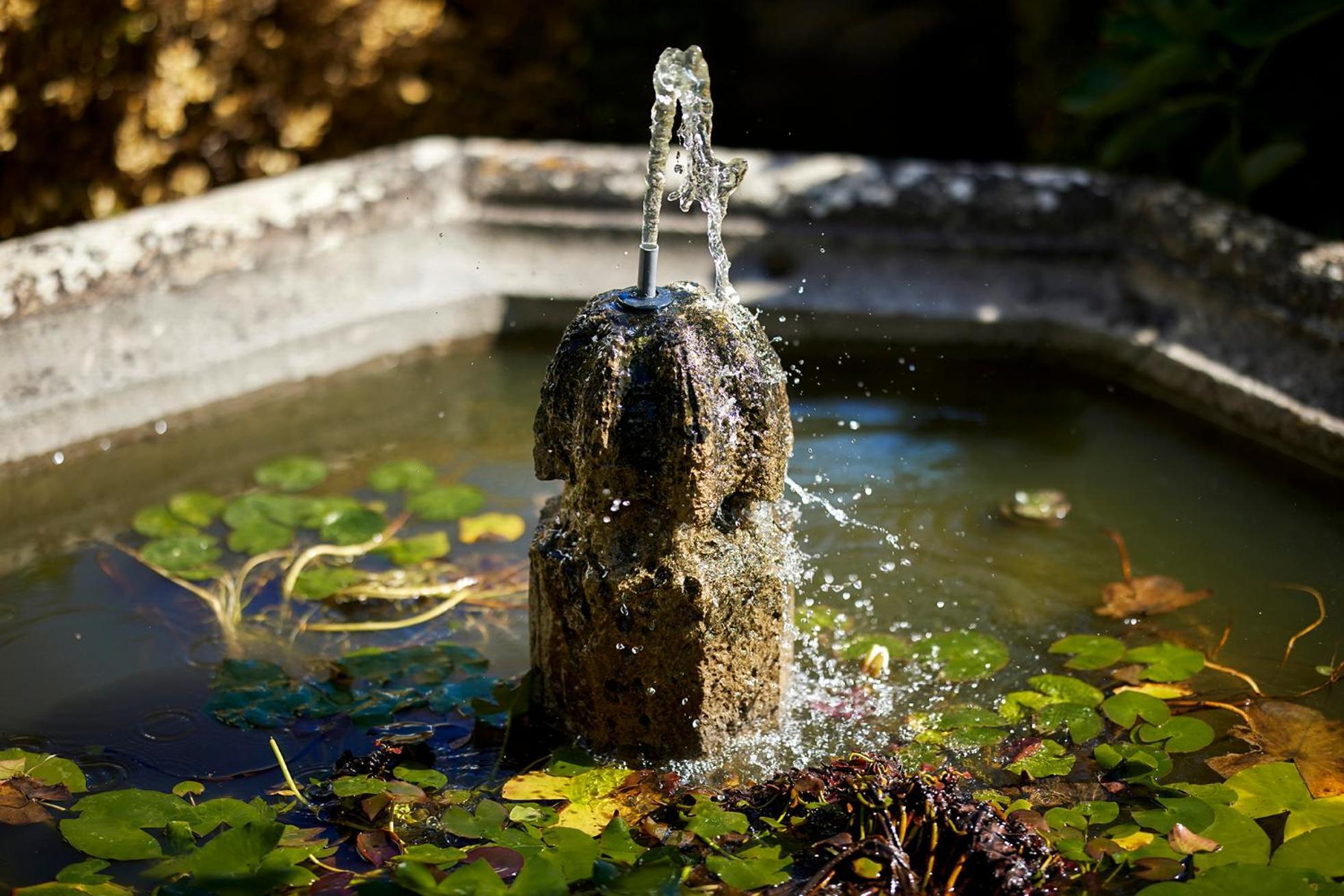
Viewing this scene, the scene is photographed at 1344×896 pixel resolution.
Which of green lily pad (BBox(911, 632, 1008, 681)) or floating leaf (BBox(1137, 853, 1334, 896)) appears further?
green lily pad (BBox(911, 632, 1008, 681))

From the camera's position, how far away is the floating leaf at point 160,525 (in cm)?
295

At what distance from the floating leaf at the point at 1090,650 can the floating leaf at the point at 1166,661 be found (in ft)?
0.09

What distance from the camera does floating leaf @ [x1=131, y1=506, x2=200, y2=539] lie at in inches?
116

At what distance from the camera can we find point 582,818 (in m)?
2.02

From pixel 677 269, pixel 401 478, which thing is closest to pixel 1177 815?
pixel 401 478

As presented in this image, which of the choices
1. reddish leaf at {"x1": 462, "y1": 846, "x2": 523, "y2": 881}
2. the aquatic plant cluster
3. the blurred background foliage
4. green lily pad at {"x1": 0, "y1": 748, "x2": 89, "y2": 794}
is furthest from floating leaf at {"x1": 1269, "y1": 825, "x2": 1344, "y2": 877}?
the blurred background foliage

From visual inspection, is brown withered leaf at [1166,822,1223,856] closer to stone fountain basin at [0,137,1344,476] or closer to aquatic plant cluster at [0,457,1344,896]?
aquatic plant cluster at [0,457,1344,896]

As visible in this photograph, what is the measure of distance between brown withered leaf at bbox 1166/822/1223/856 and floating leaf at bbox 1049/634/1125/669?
0.51 m

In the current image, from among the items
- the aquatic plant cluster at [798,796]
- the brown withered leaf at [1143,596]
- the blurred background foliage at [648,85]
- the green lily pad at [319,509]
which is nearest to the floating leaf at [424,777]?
the aquatic plant cluster at [798,796]

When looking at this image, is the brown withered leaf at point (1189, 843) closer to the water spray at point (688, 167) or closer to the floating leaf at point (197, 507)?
the water spray at point (688, 167)

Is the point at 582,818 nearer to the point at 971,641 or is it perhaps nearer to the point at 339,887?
the point at 339,887

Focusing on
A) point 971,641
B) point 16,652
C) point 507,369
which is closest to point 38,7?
point 507,369

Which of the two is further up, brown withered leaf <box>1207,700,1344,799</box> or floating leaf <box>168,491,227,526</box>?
floating leaf <box>168,491,227,526</box>

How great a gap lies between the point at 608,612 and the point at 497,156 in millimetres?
2237
